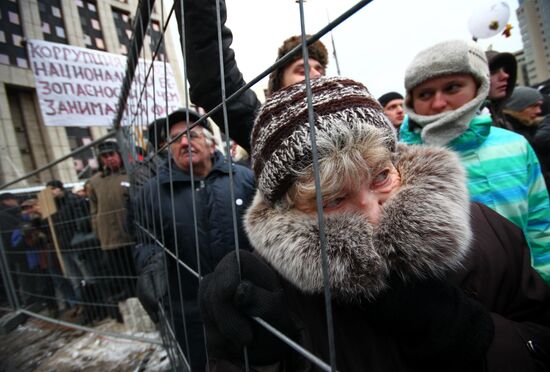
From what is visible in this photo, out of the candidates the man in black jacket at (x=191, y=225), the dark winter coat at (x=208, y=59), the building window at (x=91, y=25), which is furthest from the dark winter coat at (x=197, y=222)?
the building window at (x=91, y=25)

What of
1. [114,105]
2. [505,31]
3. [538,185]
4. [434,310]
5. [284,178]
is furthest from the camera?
→ [114,105]

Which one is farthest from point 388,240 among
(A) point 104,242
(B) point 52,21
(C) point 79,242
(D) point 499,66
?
(B) point 52,21

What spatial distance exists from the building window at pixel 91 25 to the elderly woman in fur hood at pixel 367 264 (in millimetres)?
13201

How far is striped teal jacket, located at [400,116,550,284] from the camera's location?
1158 millimetres

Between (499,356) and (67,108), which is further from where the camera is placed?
(67,108)

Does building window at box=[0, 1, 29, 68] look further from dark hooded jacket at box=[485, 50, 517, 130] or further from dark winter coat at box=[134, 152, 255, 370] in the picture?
dark hooded jacket at box=[485, 50, 517, 130]

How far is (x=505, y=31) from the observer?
9.37 feet

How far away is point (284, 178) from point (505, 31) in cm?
351

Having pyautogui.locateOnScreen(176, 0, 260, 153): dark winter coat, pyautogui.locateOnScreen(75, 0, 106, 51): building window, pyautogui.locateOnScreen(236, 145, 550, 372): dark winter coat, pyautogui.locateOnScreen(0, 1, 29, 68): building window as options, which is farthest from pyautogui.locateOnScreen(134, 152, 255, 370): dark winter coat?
pyautogui.locateOnScreen(75, 0, 106, 51): building window

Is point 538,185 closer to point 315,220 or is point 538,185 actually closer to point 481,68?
point 481,68

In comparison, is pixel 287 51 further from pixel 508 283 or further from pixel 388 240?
pixel 508 283

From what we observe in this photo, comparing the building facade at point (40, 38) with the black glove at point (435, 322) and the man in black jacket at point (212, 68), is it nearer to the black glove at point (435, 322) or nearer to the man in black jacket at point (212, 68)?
the man in black jacket at point (212, 68)

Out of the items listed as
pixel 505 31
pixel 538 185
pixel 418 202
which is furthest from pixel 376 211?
pixel 505 31

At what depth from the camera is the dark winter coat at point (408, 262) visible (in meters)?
0.64
